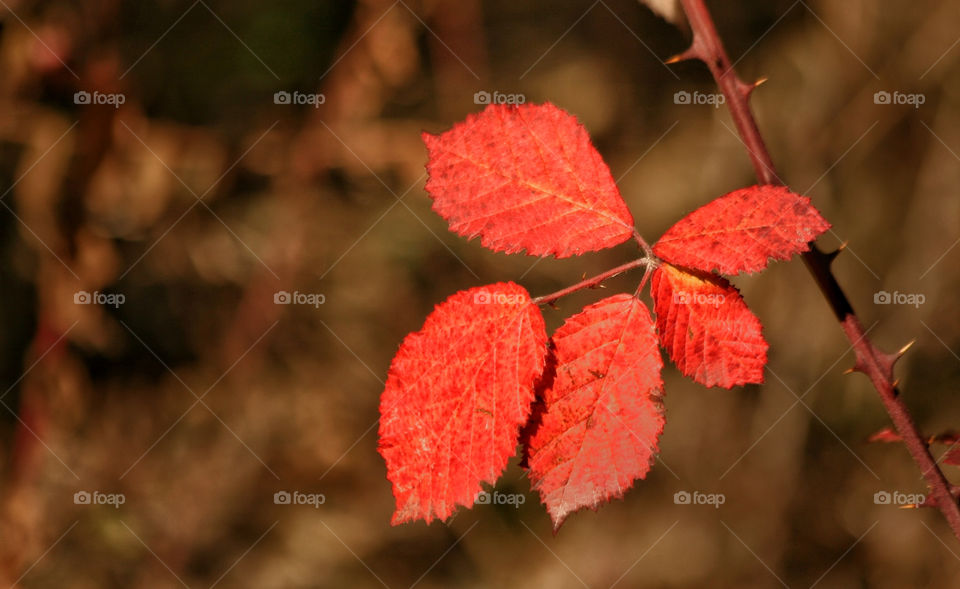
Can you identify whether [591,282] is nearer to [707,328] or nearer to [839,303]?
[707,328]

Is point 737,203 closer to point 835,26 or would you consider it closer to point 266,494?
point 835,26

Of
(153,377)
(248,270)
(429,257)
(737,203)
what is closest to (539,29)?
(429,257)

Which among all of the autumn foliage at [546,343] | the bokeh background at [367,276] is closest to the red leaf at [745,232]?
the autumn foliage at [546,343]

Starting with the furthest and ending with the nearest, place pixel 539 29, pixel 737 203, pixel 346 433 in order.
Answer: pixel 346 433 < pixel 539 29 < pixel 737 203

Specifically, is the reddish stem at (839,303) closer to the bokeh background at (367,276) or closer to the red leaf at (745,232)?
the red leaf at (745,232)

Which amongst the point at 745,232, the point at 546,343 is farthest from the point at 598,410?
the point at 745,232
